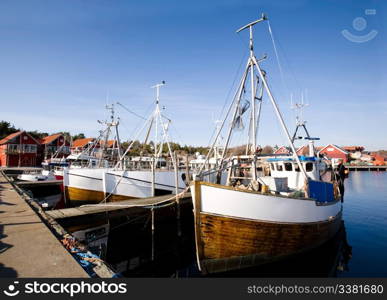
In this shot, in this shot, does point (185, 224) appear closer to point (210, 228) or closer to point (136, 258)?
point (136, 258)

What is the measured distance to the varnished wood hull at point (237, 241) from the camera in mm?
8273

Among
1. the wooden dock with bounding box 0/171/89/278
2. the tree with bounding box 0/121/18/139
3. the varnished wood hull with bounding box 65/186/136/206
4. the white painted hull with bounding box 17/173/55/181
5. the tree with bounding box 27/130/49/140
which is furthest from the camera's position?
the tree with bounding box 27/130/49/140

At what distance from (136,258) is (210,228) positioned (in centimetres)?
516

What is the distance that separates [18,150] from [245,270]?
6088cm

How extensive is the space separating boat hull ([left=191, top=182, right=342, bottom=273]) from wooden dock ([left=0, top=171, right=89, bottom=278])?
437 centimetres

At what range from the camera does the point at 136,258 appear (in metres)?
11.1

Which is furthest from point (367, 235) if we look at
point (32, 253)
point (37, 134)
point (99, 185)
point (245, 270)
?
point (37, 134)

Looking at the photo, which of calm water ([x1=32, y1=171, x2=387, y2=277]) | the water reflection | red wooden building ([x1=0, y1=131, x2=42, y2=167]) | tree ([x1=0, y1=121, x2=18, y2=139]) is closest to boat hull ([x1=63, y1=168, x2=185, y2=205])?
calm water ([x1=32, y1=171, x2=387, y2=277])

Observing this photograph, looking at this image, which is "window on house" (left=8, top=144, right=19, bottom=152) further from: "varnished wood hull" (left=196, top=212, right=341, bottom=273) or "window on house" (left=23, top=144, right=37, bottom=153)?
"varnished wood hull" (left=196, top=212, right=341, bottom=273)

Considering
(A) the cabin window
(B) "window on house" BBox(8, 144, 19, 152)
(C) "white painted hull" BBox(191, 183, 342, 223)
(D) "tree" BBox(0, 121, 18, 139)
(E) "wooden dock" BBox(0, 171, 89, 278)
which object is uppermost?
(D) "tree" BBox(0, 121, 18, 139)

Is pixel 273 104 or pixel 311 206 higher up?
pixel 273 104

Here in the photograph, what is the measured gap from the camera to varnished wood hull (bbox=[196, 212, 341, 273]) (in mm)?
8273

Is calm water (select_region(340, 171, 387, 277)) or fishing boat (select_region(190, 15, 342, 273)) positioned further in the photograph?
calm water (select_region(340, 171, 387, 277))

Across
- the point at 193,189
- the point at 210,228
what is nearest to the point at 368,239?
the point at 210,228
